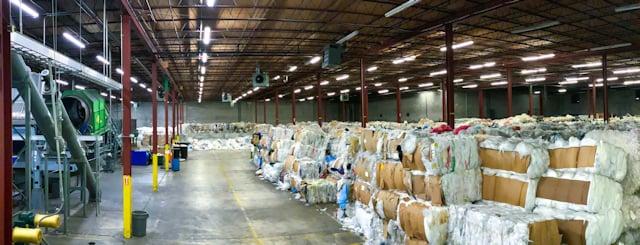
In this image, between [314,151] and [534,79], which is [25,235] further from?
[534,79]

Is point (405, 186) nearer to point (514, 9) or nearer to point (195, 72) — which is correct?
point (514, 9)

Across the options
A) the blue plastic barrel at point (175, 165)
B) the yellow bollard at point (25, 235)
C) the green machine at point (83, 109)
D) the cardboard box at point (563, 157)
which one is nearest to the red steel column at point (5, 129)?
the yellow bollard at point (25, 235)

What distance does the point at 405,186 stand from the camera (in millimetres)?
7242

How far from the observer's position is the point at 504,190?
5.98 metres

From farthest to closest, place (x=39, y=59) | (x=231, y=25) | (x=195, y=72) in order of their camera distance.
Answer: (x=195, y=72) < (x=231, y=25) < (x=39, y=59)

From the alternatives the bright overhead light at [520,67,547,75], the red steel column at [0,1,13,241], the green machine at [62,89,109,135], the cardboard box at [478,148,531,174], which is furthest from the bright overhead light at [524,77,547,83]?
→ the red steel column at [0,1,13,241]

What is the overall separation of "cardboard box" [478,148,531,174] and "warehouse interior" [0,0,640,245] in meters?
0.02

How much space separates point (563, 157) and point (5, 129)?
6.78 meters

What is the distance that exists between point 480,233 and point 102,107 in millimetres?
13063

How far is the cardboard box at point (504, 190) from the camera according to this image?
568 cm

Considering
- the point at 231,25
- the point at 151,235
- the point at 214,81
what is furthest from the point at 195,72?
the point at 151,235

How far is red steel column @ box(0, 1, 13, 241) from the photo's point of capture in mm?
4332

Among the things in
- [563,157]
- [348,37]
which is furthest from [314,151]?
[563,157]

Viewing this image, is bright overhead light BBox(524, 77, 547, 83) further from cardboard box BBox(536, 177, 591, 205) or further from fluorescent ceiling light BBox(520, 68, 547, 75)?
cardboard box BBox(536, 177, 591, 205)
